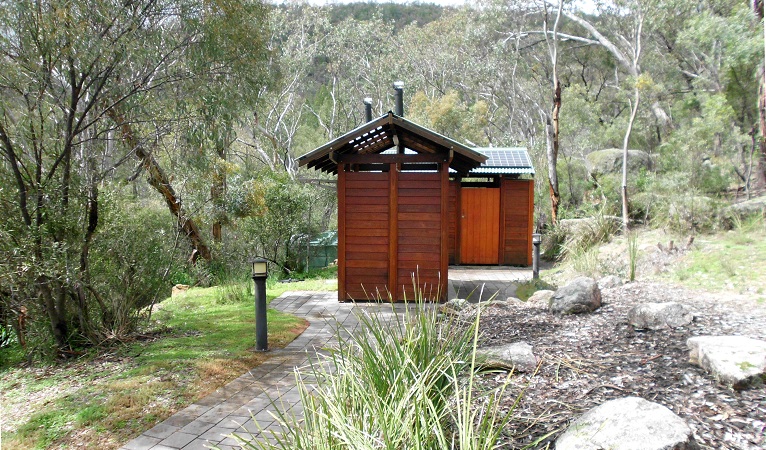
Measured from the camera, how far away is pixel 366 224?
747 cm

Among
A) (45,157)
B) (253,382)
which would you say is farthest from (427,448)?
(45,157)

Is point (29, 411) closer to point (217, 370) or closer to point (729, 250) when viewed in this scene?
point (217, 370)

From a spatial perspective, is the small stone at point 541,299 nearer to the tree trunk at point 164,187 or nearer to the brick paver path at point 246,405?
the brick paver path at point 246,405

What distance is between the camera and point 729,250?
7070 mm

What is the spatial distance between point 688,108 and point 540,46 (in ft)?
26.6

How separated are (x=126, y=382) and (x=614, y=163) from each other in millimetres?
15834

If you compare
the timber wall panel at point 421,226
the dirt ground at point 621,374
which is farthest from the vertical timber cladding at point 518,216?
the dirt ground at point 621,374

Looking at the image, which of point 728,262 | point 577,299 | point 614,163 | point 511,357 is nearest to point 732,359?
point 511,357

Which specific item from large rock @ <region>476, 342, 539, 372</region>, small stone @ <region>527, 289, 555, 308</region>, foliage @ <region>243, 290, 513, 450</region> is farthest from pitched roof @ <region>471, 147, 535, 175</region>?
foliage @ <region>243, 290, 513, 450</region>

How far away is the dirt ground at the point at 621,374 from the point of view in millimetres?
2404

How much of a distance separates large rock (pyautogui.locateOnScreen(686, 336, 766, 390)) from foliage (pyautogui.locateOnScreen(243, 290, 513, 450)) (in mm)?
1226

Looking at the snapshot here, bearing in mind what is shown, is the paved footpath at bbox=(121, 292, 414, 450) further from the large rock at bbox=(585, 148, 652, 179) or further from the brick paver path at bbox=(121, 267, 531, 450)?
the large rock at bbox=(585, 148, 652, 179)

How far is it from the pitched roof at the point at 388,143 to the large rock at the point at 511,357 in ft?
13.1

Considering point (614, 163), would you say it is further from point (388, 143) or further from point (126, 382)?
point (126, 382)
